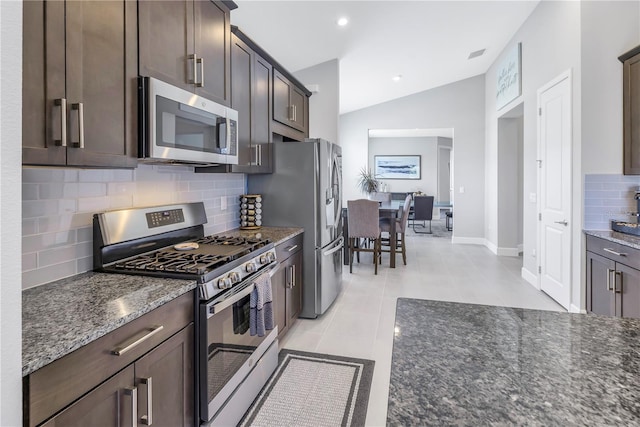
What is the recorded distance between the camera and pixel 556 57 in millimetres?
3750

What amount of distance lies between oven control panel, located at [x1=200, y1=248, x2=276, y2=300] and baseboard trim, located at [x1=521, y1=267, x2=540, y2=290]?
365 cm

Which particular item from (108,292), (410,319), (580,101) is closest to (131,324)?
(108,292)

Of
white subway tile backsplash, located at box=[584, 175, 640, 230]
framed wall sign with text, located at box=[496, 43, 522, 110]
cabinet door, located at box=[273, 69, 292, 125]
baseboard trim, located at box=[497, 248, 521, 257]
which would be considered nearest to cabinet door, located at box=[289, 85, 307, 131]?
cabinet door, located at box=[273, 69, 292, 125]

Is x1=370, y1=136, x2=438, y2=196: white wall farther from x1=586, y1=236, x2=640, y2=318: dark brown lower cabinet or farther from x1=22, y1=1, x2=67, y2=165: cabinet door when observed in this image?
x1=22, y1=1, x2=67, y2=165: cabinet door

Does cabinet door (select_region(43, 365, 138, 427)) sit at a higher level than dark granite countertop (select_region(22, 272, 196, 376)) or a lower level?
lower

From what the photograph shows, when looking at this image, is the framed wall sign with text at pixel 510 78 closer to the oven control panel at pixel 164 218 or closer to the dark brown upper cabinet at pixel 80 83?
the oven control panel at pixel 164 218

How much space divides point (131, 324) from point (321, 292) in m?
2.25

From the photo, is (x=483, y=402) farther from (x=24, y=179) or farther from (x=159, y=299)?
(x=24, y=179)

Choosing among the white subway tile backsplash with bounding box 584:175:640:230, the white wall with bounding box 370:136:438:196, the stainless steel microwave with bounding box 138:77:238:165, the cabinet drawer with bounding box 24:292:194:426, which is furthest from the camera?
the white wall with bounding box 370:136:438:196

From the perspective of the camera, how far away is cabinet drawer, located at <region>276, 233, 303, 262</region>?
2.67 m

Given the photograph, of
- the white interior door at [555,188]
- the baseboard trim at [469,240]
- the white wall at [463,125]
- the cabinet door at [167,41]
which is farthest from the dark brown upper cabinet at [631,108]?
the baseboard trim at [469,240]

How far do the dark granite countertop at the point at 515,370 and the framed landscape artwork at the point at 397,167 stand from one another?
11073 mm

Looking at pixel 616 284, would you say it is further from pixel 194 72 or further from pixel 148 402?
pixel 194 72

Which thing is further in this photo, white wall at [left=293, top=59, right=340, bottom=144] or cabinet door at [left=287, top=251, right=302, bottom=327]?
white wall at [left=293, top=59, right=340, bottom=144]
